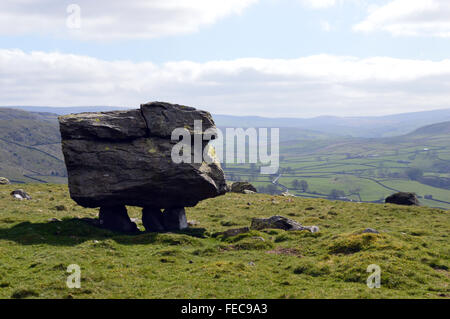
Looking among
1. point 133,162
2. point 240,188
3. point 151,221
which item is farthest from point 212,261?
point 240,188

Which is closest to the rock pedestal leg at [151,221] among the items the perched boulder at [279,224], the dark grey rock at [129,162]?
the dark grey rock at [129,162]

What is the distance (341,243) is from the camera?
36844mm

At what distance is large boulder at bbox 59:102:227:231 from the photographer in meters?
41.9

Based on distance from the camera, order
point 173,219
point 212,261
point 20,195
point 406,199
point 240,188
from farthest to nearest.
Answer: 1. point 240,188
2. point 406,199
3. point 20,195
4. point 173,219
5. point 212,261

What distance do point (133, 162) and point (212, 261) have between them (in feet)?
49.5

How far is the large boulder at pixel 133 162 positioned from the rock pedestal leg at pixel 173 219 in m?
1.34

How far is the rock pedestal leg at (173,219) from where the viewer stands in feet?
156

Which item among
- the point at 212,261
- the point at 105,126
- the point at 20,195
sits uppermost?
the point at 105,126

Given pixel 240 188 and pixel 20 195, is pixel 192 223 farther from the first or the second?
pixel 240 188

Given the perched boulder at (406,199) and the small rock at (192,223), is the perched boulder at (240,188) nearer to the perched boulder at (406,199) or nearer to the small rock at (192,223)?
the perched boulder at (406,199)

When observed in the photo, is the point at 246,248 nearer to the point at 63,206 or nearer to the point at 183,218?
the point at 183,218

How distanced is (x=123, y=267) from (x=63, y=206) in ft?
89.6

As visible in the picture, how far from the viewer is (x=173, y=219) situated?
47.7 meters
